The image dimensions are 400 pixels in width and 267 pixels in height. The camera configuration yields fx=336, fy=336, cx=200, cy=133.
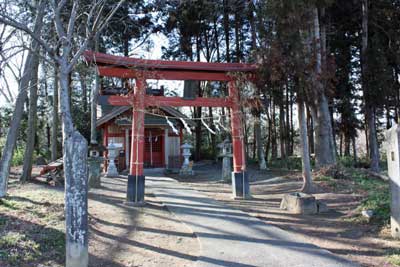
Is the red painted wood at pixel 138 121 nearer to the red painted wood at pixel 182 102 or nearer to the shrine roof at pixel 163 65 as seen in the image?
the red painted wood at pixel 182 102

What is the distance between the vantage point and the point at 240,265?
166 inches

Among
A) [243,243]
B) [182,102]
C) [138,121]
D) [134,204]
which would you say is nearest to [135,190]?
[134,204]

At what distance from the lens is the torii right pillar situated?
9.47 meters

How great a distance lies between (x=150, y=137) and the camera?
19.9m

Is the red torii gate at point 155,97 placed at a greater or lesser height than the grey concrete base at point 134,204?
greater

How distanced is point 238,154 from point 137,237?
4.53 metres

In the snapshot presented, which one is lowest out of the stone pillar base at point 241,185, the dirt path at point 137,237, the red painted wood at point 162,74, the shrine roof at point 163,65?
the dirt path at point 137,237

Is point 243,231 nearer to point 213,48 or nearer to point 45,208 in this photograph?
point 45,208

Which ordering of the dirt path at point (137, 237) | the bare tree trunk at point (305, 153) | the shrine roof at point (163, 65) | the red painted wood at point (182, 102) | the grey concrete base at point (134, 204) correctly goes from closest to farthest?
the dirt path at point (137, 237) → the shrine roof at point (163, 65) → the grey concrete base at point (134, 204) → the red painted wood at point (182, 102) → the bare tree trunk at point (305, 153)

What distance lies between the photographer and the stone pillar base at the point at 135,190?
845 centimetres

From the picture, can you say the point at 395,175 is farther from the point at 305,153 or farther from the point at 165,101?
the point at 165,101

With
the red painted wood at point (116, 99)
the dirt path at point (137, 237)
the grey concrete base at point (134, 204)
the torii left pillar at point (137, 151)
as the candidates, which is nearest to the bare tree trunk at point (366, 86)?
the torii left pillar at point (137, 151)

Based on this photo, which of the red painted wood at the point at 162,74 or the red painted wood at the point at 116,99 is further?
the red painted wood at the point at 116,99

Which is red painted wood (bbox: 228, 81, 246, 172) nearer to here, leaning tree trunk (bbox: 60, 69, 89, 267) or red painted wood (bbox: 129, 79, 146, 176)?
red painted wood (bbox: 129, 79, 146, 176)
